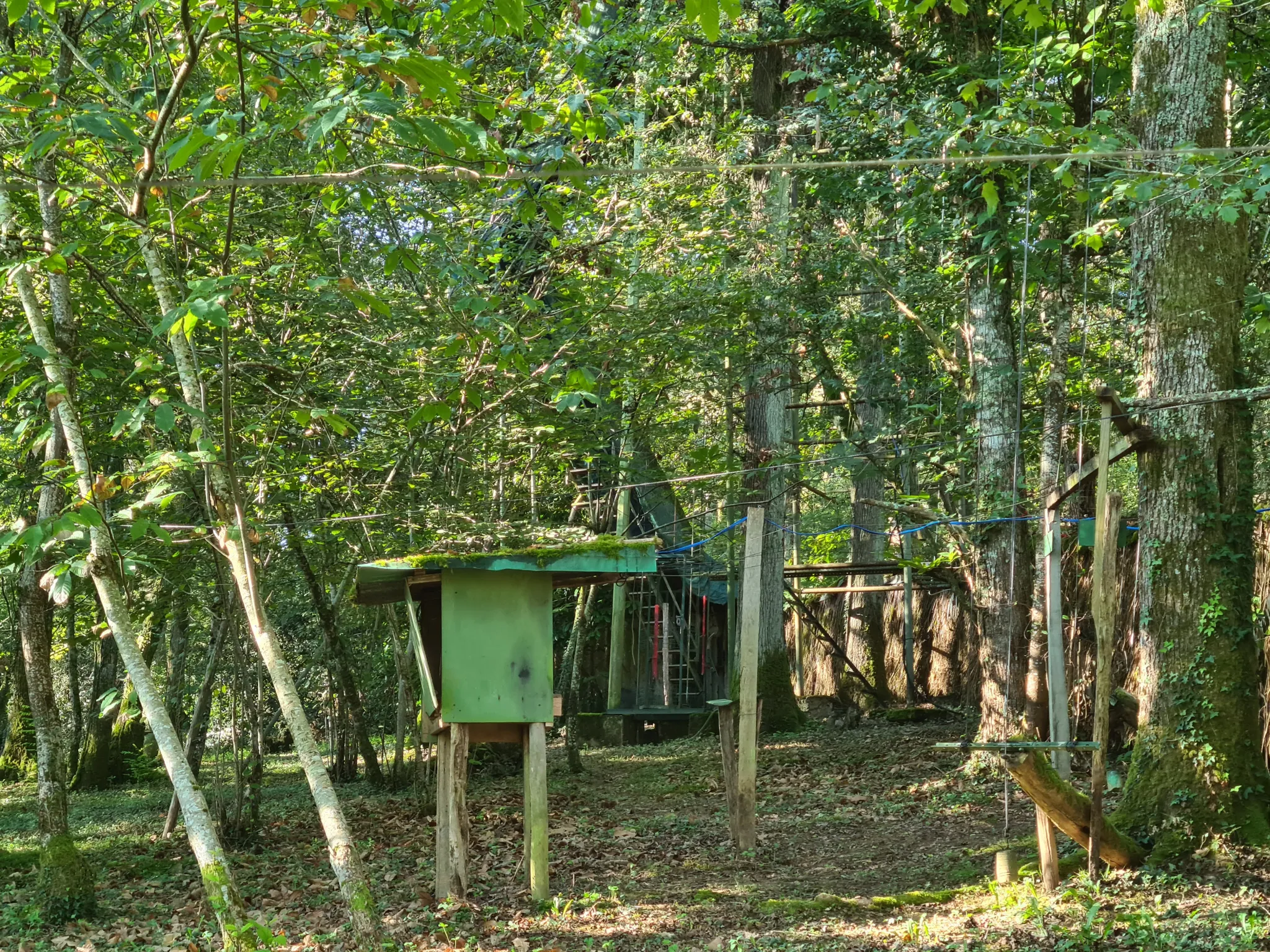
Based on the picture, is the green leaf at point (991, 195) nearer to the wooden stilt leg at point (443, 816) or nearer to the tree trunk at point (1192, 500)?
the tree trunk at point (1192, 500)

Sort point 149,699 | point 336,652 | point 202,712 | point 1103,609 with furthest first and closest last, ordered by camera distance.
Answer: point 336,652
point 202,712
point 1103,609
point 149,699

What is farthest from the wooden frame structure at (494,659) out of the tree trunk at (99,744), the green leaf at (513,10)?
the tree trunk at (99,744)

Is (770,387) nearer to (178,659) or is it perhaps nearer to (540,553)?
(178,659)

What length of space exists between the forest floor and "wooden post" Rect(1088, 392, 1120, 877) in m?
0.55

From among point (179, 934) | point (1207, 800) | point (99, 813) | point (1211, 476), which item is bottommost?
point (99, 813)

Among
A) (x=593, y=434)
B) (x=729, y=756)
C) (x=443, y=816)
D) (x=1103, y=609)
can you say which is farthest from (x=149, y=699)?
(x=593, y=434)

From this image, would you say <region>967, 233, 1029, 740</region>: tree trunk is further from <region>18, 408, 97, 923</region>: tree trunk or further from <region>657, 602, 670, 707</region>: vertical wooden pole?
<region>18, 408, 97, 923</region>: tree trunk

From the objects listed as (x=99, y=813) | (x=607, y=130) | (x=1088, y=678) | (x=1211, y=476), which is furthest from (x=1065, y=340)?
(x=99, y=813)

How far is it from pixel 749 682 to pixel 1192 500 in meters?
3.68

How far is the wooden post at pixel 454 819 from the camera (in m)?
7.68

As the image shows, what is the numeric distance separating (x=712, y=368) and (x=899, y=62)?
398cm

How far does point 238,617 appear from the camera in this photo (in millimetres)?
10398

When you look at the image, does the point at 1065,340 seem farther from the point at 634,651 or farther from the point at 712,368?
the point at 634,651

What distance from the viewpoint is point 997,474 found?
1144 centimetres
